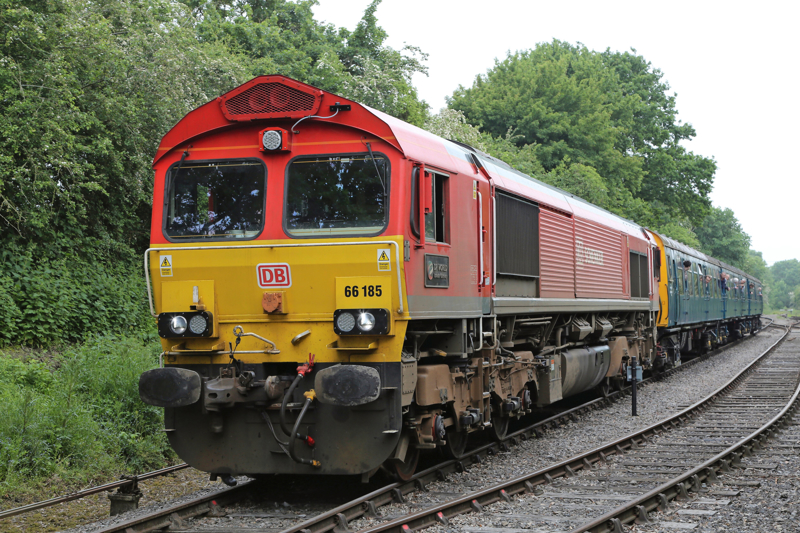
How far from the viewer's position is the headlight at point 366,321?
6676 mm

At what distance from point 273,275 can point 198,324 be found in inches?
32.8

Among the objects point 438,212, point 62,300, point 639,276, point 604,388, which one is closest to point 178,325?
point 438,212

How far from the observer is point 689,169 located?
154 feet

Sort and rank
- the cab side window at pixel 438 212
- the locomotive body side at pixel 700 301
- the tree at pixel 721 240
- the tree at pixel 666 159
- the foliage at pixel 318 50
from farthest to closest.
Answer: the tree at pixel 721 240
the tree at pixel 666 159
the foliage at pixel 318 50
the locomotive body side at pixel 700 301
the cab side window at pixel 438 212

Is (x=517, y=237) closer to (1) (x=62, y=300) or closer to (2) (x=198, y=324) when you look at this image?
(2) (x=198, y=324)

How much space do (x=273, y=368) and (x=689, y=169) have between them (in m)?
44.5

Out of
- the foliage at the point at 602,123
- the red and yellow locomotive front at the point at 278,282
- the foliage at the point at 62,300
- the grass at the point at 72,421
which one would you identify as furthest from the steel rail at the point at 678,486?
the foliage at the point at 602,123

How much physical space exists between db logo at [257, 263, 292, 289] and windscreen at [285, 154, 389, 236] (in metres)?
0.34

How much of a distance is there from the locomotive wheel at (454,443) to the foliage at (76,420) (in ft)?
11.9

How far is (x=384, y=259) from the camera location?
265 inches

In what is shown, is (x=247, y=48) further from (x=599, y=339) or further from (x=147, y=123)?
(x=599, y=339)

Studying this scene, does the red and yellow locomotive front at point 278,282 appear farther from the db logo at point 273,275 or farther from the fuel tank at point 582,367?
the fuel tank at point 582,367

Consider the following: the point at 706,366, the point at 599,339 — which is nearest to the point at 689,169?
the point at 706,366

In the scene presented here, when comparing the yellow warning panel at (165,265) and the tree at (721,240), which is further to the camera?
the tree at (721,240)
